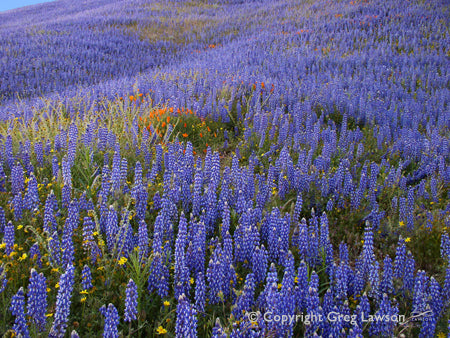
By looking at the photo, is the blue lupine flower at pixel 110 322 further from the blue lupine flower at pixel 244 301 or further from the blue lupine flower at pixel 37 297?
the blue lupine flower at pixel 244 301

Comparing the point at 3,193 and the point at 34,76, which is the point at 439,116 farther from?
Result: the point at 34,76

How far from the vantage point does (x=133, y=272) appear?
2.82m

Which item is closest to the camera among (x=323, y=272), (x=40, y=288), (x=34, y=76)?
(x=40, y=288)

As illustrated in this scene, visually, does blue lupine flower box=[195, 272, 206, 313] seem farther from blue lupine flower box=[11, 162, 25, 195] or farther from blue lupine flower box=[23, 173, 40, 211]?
blue lupine flower box=[11, 162, 25, 195]

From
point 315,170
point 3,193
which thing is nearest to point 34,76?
point 3,193

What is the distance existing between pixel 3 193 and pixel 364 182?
416cm

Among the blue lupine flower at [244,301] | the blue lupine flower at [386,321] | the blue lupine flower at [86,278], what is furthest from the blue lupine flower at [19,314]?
the blue lupine flower at [386,321]

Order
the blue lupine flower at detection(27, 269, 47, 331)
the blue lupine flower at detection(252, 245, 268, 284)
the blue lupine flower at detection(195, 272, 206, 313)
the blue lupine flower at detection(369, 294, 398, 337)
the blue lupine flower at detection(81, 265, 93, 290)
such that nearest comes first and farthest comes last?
the blue lupine flower at detection(27, 269, 47, 331), the blue lupine flower at detection(369, 294, 398, 337), the blue lupine flower at detection(195, 272, 206, 313), the blue lupine flower at detection(81, 265, 93, 290), the blue lupine flower at detection(252, 245, 268, 284)

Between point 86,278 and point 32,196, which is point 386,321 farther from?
point 32,196

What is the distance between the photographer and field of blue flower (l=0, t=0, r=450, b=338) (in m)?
2.39

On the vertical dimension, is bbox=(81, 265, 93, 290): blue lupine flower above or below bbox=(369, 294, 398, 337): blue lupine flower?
above

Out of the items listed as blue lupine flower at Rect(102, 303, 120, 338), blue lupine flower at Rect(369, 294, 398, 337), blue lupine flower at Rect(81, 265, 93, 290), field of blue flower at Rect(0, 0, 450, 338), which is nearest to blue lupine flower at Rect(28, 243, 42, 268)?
field of blue flower at Rect(0, 0, 450, 338)

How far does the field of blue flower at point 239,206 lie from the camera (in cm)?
239

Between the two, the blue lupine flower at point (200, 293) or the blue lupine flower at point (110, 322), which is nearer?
the blue lupine flower at point (110, 322)
